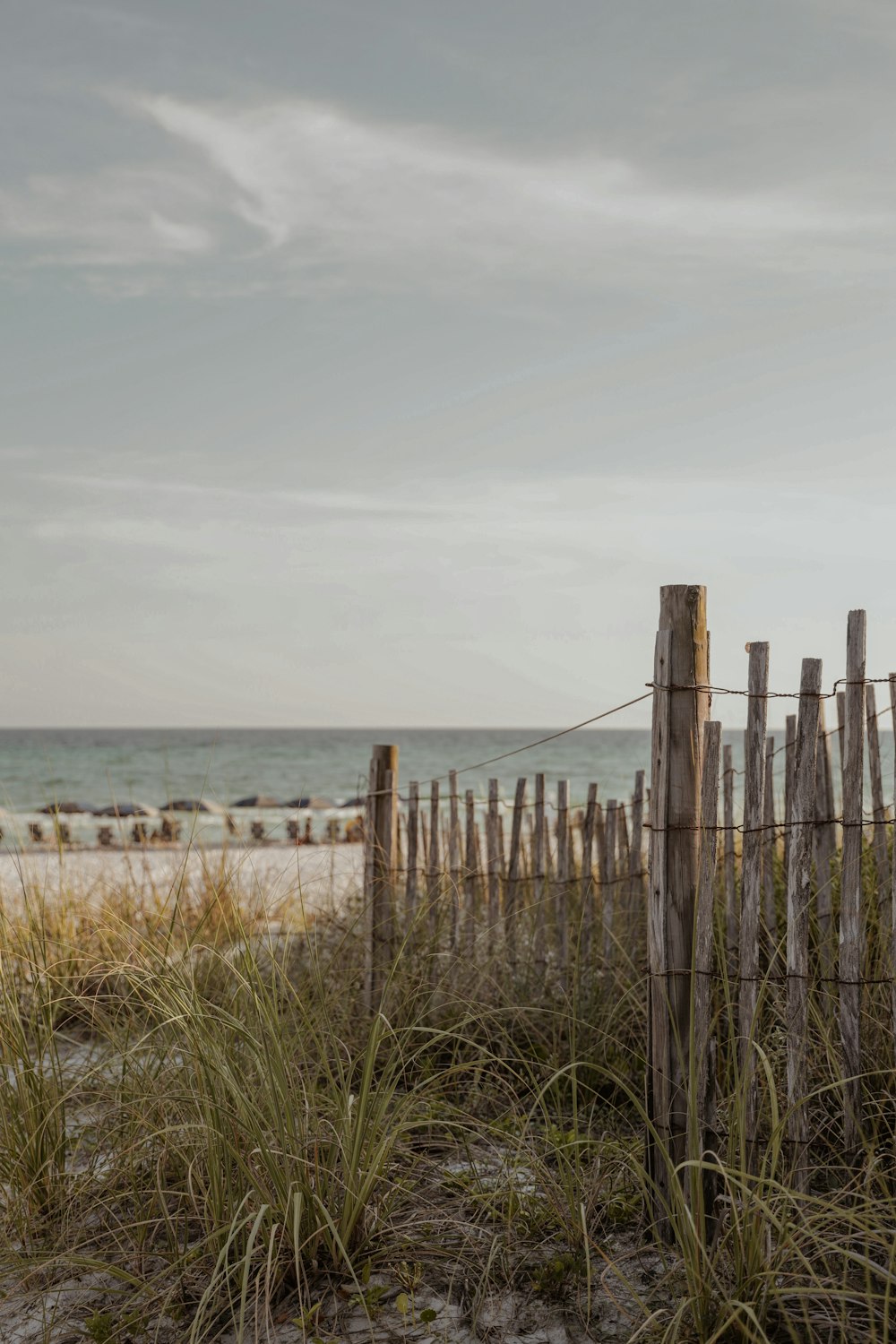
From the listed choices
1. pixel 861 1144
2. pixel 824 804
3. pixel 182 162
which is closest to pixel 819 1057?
pixel 861 1144

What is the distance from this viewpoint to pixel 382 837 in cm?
424

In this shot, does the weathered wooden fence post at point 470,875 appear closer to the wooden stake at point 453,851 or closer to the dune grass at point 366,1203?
the wooden stake at point 453,851

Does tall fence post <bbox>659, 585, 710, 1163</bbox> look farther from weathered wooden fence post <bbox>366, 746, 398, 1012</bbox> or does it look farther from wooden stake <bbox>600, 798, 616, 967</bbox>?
weathered wooden fence post <bbox>366, 746, 398, 1012</bbox>

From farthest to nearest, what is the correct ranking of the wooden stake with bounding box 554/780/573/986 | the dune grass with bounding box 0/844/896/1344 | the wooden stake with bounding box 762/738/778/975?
the wooden stake with bounding box 554/780/573/986 → the wooden stake with bounding box 762/738/778/975 → the dune grass with bounding box 0/844/896/1344

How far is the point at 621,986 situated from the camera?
342cm

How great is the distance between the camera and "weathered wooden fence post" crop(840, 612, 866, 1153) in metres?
2.43

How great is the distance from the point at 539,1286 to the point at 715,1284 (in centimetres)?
43

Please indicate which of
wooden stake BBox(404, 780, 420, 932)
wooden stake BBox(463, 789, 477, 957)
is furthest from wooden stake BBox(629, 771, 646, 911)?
wooden stake BBox(404, 780, 420, 932)

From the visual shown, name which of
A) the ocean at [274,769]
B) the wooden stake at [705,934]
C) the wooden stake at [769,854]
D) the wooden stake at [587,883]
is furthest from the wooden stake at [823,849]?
the ocean at [274,769]

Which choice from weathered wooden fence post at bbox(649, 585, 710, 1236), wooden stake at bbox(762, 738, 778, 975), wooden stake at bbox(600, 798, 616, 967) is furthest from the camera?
wooden stake at bbox(600, 798, 616, 967)

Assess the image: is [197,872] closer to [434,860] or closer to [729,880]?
[434,860]

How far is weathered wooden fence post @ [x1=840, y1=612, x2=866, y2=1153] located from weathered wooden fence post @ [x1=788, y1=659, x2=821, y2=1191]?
97mm

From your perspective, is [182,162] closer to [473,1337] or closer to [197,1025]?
[197,1025]

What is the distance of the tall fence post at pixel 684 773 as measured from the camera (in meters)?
2.46
